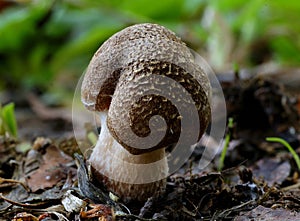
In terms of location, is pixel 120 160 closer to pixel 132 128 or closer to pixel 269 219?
pixel 132 128

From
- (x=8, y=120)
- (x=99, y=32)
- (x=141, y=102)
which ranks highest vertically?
(x=141, y=102)

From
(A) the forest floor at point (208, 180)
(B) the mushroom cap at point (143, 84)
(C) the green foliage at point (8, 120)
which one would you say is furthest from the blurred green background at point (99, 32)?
(B) the mushroom cap at point (143, 84)

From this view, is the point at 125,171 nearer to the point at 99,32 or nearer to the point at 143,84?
the point at 143,84

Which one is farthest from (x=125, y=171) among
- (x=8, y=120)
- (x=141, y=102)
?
(x=8, y=120)

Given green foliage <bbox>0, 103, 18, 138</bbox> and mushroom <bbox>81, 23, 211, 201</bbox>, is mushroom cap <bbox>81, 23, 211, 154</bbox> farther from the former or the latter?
green foliage <bbox>0, 103, 18, 138</bbox>

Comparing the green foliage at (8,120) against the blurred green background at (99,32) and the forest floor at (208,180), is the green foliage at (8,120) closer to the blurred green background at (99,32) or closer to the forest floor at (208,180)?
the forest floor at (208,180)

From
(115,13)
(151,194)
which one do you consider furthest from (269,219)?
(115,13)
